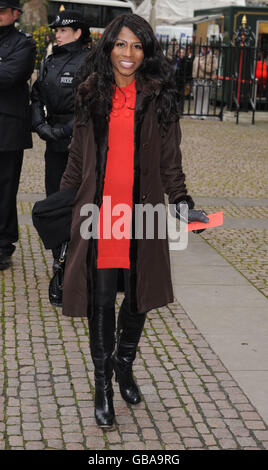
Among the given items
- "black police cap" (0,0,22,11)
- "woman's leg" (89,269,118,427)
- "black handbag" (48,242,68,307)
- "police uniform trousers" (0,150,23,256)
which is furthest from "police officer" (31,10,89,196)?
"woman's leg" (89,269,118,427)

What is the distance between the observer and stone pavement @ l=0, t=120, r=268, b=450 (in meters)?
3.58

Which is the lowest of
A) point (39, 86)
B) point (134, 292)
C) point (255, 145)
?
point (255, 145)

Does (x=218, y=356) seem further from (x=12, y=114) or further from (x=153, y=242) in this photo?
(x=12, y=114)

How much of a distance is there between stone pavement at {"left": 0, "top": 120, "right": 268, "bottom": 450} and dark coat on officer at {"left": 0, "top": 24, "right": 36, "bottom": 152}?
1.02 metres

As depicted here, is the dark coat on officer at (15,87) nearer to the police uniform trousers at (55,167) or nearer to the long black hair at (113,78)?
the police uniform trousers at (55,167)

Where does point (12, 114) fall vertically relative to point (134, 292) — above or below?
above

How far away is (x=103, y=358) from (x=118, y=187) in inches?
30.1

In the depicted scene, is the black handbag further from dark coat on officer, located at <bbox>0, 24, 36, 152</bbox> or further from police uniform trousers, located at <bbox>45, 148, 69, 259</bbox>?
dark coat on officer, located at <bbox>0, 24, 36, 152</bbox>

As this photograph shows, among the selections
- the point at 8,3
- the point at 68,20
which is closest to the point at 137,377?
the point at 68,20

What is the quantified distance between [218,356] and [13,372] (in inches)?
45.3

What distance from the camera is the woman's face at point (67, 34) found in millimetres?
5500

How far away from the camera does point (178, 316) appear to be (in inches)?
211

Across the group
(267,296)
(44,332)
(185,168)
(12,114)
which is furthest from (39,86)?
(185,168)

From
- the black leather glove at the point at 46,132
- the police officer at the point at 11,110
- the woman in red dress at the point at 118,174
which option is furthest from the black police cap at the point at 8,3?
the woman in red dress at the point at 118,174
